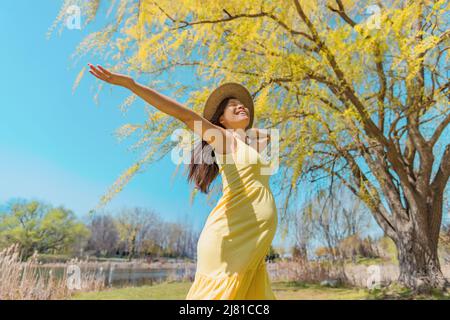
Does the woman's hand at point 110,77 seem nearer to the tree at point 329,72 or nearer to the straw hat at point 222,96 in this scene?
the straw hat at point 222,96

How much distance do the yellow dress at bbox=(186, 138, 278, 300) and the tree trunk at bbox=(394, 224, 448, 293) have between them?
15.3ft

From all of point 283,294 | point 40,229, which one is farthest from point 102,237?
point 283,294

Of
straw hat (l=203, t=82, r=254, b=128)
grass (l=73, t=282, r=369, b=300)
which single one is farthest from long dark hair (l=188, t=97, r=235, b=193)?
grass (l=73, t=282, r=369, b=300)

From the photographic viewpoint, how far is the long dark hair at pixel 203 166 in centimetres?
176

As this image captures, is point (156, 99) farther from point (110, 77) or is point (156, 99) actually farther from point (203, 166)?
point (203, 166)

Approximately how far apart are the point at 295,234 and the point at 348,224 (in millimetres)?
1273

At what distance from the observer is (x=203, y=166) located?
5.81 feet

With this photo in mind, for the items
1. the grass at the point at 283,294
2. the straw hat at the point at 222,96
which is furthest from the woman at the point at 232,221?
the grass at the point at 283,294

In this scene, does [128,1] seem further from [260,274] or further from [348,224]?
[348,224]

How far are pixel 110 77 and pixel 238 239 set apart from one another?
0.77 m

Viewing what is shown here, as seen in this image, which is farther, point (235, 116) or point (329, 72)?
point (329, 72)

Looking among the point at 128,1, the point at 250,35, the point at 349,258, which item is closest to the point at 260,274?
the point at 250,35

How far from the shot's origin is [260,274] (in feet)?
4.42
